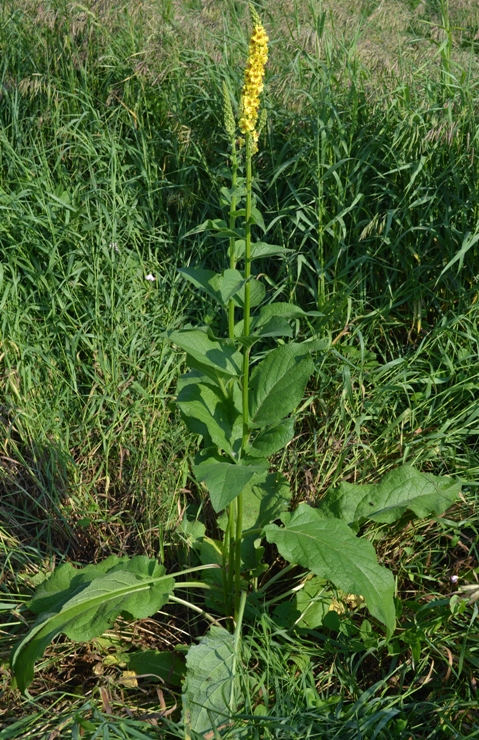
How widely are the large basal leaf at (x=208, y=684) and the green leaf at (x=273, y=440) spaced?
526mm

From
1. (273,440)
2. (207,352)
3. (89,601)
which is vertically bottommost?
(89,601)

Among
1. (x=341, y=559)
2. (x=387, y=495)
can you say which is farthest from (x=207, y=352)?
(x=387, y=495)

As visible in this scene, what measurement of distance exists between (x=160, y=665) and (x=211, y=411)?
29.2 inches

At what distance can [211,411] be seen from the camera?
225cm

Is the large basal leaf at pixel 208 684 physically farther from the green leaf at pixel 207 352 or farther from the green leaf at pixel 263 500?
the green leaf at pixel 207 352

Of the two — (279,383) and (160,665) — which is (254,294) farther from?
(160,665)

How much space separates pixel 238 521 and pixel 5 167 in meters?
2.24

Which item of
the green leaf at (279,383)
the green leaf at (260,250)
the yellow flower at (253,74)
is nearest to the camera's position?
the yellow flower at (253,74)

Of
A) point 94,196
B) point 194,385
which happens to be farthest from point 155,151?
point 194,385

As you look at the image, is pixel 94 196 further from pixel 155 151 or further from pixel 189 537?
pixel 189 537

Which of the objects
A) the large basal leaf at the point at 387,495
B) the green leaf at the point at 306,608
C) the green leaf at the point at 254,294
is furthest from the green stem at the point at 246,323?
the large basal leaf at the point at 387,495

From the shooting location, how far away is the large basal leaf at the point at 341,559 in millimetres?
2029

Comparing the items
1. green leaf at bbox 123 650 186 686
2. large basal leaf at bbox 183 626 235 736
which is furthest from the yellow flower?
green leaf at bbox 123 650 186 686

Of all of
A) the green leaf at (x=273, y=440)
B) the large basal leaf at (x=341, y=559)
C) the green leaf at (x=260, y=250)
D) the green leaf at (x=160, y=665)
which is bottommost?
the green leaf at (x=160, y=665)
